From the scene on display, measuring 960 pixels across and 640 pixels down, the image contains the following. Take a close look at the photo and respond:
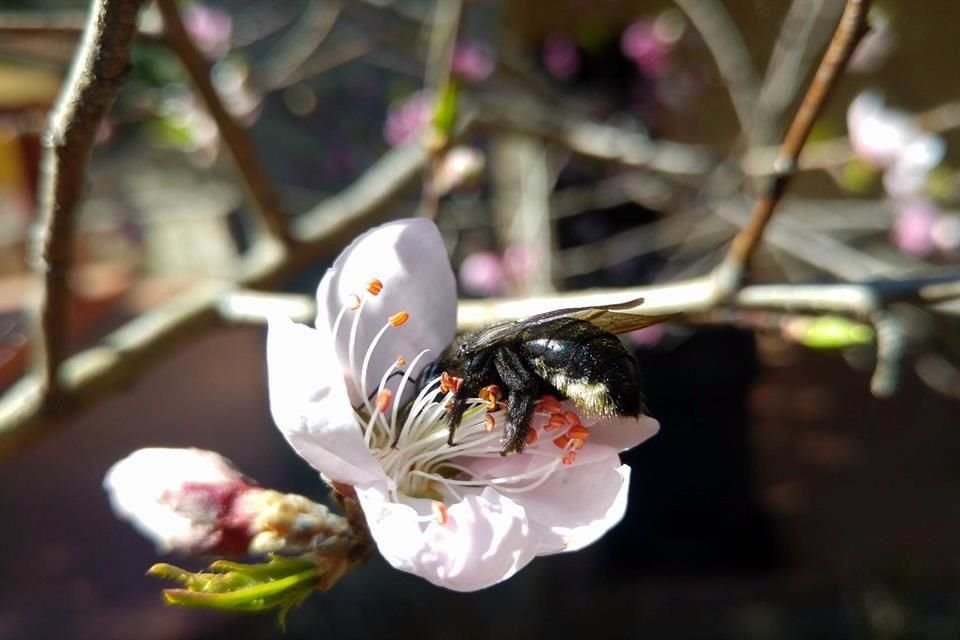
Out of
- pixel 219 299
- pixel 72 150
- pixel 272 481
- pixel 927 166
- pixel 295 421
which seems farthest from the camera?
pixel 272 481

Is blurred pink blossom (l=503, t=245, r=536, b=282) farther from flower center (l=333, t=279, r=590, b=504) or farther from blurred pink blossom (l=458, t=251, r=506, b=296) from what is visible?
flower center (l=333, t=279, r=590, b=504)

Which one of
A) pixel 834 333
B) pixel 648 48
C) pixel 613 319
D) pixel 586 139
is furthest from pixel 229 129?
pixel 648 48

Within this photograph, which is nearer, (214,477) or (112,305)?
(214,477)

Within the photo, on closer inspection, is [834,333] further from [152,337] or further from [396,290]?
[152,337]

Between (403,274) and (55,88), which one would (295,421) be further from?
(55,88)

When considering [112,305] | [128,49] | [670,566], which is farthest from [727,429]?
[128,49]

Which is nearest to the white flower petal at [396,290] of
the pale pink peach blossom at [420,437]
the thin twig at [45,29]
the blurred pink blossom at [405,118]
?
the pale pink peach blossom at [420,437]

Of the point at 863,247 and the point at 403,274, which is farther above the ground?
the point at 403,274
